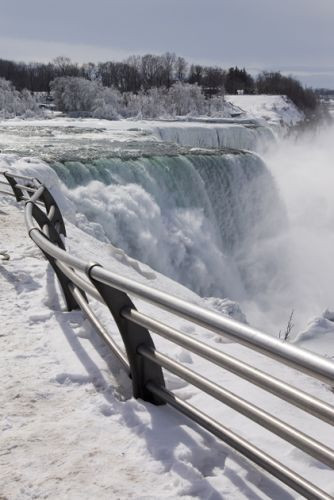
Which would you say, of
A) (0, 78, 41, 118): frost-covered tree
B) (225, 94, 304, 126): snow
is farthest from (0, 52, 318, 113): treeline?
(0, 78, 41, 118): frost-covered tree

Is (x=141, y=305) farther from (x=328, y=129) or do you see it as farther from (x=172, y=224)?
(x=328, y=129)

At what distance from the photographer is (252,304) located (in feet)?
54.0

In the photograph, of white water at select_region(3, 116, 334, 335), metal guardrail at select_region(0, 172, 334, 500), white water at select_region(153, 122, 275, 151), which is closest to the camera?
metal guardrail at select_region(0, 172, 334, 500)

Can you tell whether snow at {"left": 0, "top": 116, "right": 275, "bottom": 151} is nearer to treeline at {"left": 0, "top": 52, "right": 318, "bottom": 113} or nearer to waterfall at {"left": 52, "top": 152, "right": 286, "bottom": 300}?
waterfall at {"left": 52, "top": 152, "right": 286, "bottom": 300}

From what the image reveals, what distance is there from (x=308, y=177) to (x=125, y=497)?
30381 mm

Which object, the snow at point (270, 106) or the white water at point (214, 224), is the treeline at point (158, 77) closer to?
the snow at point (270, 106)

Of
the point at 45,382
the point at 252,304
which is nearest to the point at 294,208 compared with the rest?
the point at 252,304

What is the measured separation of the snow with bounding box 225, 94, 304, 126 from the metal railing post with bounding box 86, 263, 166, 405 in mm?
81525

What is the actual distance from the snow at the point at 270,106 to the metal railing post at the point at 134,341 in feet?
267

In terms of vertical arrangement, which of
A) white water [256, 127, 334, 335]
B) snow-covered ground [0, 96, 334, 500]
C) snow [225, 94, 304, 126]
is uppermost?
snow [225, 94, 304, 126]

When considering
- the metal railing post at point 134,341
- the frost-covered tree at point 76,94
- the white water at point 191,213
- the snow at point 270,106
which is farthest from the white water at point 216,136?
the snow at point 270,106

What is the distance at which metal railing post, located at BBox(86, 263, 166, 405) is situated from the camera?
2.62m

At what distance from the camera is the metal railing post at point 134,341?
2625 mm

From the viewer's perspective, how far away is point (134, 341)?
273 centimetres
